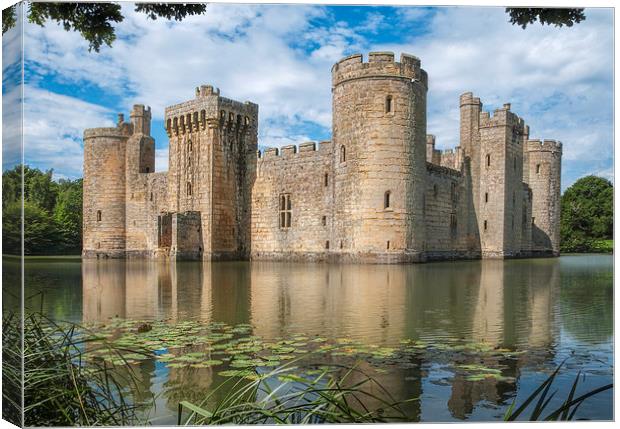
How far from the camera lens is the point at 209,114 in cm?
2466

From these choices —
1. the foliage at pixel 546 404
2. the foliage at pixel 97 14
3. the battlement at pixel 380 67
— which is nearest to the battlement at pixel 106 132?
the battlement at pixel 380 67

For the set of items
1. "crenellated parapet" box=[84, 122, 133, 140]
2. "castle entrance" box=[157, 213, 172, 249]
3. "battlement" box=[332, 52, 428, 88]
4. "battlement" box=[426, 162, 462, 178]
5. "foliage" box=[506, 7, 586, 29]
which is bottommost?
A: "castle entrance" box=[157, 213, 172, 249]

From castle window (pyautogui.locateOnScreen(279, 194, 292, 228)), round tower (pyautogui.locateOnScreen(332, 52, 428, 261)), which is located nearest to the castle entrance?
castle window (pyautogui.locateOnScreen(279, 194, 292, 228))

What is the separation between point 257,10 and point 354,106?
14.2 meters

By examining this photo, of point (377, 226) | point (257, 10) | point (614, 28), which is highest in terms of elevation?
point (257, 10)

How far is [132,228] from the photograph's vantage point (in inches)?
1116

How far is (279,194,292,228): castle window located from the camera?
24719 mm

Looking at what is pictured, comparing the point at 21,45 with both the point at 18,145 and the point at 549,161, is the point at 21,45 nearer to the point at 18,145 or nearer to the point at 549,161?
the point at 18,145

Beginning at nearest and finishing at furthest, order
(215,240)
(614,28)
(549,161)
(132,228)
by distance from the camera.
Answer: (614,28) < (215,240) < (132,228) < (549,161)

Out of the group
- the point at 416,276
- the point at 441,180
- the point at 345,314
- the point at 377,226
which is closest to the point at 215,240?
Result: the point at 377,226

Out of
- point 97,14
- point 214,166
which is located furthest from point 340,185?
point 97,14

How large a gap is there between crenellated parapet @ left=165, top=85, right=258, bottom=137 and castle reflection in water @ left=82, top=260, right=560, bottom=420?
11.4m

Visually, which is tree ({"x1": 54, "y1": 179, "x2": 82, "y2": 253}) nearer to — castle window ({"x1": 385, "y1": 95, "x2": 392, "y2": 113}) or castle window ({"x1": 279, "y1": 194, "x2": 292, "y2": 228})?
castle window ({"x1": 385, "y1": 95, "x2": 392, "y2": 113})

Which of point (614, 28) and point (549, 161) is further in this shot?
point (549, 161)
